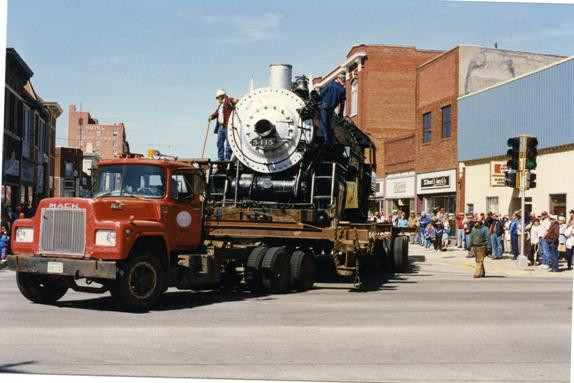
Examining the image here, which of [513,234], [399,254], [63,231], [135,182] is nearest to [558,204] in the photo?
[513,234]

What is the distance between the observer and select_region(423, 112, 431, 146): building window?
38.0 m

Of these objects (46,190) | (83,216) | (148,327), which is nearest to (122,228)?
(83,216)

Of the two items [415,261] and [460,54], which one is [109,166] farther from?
[460,54]

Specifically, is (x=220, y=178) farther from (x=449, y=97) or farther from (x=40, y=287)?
(x=449, y=97)

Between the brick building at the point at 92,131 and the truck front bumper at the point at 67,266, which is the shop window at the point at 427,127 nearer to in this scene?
the brick building at the point at 92,131

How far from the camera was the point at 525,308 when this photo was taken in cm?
1154

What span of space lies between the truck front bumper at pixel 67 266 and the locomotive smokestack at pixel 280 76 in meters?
6.09

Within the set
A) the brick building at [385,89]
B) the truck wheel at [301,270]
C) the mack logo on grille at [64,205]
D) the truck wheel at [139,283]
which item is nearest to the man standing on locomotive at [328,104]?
the truck wheel at [301,270]

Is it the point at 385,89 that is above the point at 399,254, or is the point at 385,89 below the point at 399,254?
above

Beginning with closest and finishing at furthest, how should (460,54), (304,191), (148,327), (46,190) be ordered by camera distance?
1. (148,327)
2. (304,191)
3. (46,190)
4. (460,54)

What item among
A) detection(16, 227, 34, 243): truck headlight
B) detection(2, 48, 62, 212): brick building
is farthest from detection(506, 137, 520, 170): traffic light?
detection(16, 227, 34, 243): truck headlight

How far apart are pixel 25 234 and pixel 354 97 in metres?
39.6

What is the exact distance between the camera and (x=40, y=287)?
11031 millimetres

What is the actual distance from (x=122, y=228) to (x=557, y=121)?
20398 millimetres
